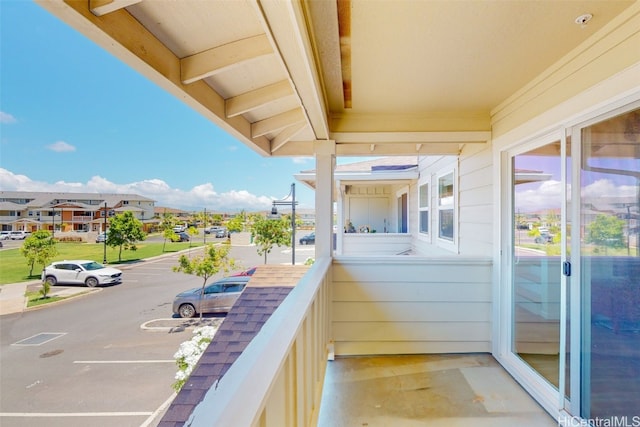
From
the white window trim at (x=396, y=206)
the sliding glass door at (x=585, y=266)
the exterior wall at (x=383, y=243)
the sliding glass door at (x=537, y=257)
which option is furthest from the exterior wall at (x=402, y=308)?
the white window trim at (x=396, y=206)

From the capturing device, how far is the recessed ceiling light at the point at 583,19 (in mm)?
1484

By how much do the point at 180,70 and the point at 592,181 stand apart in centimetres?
248

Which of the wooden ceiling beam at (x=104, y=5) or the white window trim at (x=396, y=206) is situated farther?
the white window trim at (x=396, y=206)

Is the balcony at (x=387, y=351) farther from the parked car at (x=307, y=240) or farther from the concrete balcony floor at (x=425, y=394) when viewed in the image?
the parked car at (x=307, y=240)

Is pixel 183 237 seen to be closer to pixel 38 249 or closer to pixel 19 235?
pixel 38 249

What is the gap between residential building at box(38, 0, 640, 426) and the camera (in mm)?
1223

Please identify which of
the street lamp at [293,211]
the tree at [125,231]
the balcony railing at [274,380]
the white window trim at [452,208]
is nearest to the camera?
the balcony railing at [274,380]

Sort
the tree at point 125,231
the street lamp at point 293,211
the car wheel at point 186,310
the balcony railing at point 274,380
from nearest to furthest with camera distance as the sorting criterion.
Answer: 1. the balcony railing at point 274,380
2. the tree at point 125,231
3. the car wheel at point 186,310
4. the street lamp at point 293,211

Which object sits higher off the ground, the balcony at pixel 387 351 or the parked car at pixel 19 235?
the parked car at pixel 19 235

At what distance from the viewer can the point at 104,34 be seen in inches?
40.1

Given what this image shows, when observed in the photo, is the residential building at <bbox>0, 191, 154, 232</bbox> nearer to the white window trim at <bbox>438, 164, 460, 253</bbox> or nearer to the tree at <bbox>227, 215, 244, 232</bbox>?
the tree at <bbox>227, 215, 244, 232</bbox>

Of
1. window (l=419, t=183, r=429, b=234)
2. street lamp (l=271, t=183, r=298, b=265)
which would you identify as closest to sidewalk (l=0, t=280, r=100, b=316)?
street lamp (l=271, t=183, r=298, b=265)

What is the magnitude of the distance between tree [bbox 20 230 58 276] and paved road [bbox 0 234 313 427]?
1.44 ft

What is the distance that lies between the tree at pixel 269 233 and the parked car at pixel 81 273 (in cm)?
245
